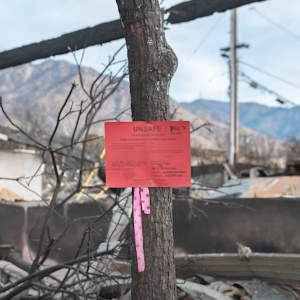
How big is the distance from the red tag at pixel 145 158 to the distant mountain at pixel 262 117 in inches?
5378

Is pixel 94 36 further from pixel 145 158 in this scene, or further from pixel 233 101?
pixel 233 101

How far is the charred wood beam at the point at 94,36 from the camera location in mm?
4547

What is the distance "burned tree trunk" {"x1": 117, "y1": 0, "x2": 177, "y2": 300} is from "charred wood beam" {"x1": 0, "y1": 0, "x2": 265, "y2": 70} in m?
1.88

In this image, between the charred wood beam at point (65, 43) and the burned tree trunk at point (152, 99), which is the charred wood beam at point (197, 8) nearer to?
the charred wood beam at point (65, 43)

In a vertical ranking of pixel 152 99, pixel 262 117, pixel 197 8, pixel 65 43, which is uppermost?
pixel 262 117

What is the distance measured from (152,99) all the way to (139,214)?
66 centimetres

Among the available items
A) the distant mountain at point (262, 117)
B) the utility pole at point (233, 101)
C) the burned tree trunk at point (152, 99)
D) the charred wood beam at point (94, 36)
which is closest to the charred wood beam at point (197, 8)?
the charred wood beam at point (94, 36)

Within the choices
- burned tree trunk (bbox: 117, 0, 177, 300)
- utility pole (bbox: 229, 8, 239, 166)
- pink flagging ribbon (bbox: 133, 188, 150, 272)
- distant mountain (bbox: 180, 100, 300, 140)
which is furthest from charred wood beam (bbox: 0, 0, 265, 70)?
distant mountain (bbox: 180, 100, 300, 140)

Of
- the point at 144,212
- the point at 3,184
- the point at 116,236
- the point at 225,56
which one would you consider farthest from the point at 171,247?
the point at 225,56

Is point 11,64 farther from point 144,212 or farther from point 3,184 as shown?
point 3,184

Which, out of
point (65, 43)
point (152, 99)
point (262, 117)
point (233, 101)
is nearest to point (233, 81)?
point (233, 101)

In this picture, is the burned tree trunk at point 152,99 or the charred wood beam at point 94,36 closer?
the burned tree trunk at point 152,99

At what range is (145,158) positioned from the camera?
2.37 m

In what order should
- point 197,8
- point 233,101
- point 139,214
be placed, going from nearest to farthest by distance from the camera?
point 139,214
point 197,8
point 233,101
